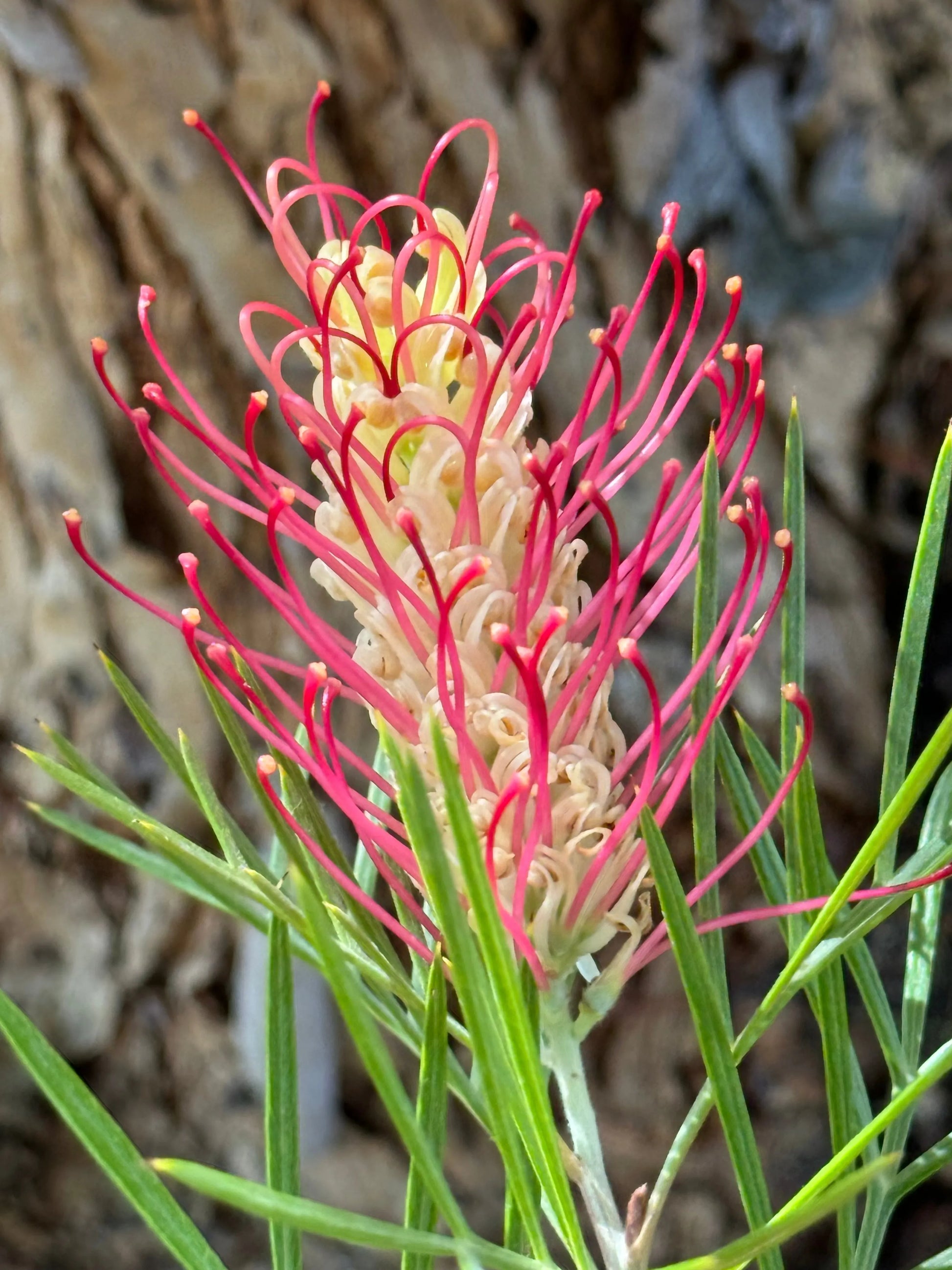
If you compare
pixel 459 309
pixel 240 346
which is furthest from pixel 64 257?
pixel 459 309

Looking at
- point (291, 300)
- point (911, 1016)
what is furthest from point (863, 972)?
point (291, 300)

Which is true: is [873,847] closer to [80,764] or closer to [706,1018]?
[706,1018]

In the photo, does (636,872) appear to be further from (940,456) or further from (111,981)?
(111,981)

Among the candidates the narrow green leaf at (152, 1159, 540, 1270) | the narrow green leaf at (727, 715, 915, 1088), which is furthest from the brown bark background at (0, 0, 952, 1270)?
the narrow green leaf at (152, 1159, 540, 1270)

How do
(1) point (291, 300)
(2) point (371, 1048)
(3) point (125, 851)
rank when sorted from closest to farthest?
(2) point (371, 1048), (3) point (125, 851), (1) point (291, 300)

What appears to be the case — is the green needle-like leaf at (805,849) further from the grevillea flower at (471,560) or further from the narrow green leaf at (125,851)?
the narrow green leaf at (125,851)

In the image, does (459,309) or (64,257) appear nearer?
(459,309)

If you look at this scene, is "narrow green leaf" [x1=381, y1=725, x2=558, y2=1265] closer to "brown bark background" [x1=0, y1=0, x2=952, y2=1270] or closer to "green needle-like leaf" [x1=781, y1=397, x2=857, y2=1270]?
"green needle-like leaf" [x1=781, y1=397, x2=857, y2=1270]
